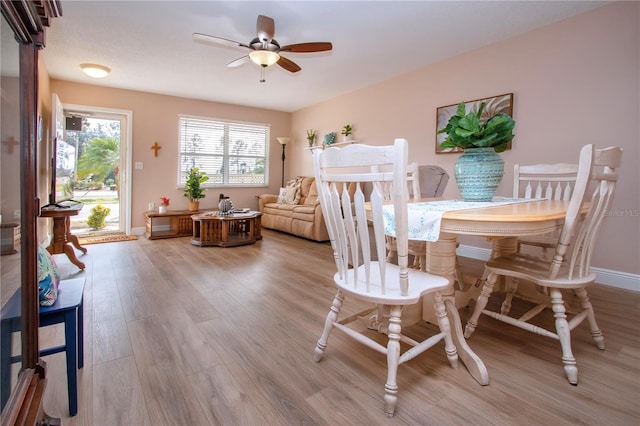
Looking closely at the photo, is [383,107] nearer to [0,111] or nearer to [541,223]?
[541,223]

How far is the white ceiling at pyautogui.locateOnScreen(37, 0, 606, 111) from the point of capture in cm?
275

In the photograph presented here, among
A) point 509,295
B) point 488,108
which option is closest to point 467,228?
point 509,295

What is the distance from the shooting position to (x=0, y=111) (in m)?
0.72

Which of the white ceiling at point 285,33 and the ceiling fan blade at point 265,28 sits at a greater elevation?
the white ceiling at point 285,33

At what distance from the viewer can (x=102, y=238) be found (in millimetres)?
4777

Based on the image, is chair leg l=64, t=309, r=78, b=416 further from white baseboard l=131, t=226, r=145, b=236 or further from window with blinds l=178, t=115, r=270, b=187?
window with blinds l=178, t=115, r=270, b=187

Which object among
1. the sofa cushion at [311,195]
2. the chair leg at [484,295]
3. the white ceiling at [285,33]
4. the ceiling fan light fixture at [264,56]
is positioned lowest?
the chair leg at [484,295]

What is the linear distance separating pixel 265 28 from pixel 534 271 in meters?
2.60

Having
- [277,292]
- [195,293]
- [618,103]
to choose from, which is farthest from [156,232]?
[618,103]

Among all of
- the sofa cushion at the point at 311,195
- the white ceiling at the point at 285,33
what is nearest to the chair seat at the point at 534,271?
the white ceiling at the point at 285,33

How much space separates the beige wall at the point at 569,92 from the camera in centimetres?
266

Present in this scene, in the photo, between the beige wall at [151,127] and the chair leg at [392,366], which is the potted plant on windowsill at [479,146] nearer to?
the chair leg at [392,366]

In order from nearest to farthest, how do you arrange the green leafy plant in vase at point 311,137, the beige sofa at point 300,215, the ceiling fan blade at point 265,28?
the ceiling fan blade at point 265,28 → the beige sofa at point 300,215 → the green leafy plant in vase at point 311,137

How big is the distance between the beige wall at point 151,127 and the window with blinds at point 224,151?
0.48ft
